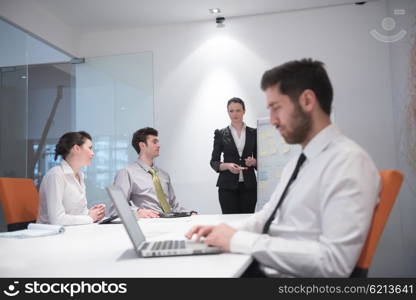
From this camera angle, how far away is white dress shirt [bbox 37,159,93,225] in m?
2.49

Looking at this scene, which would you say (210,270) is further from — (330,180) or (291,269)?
(330,180)

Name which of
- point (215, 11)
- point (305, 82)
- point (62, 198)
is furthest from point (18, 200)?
point (215, 11)

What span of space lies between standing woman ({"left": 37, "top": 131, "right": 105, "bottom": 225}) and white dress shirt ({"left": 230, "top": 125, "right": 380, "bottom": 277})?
63.3 inches

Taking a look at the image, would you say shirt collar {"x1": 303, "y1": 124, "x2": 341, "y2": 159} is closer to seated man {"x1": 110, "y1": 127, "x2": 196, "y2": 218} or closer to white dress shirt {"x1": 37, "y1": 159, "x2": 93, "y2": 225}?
white dress shirt {"x1": 37, "y1": 159, "x2": 93, "y2": 225}

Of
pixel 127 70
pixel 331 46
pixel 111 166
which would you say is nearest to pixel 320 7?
pixel 331 46

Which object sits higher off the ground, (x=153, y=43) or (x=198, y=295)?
(x=153, y=43)

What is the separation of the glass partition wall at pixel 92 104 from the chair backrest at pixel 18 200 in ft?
7.73

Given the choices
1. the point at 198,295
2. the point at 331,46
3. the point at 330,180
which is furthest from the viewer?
the point at 331,46

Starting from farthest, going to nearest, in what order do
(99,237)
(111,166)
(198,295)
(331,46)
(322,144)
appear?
(111,166) < (331,46) < (99,237) < (322,144) < (198,295)

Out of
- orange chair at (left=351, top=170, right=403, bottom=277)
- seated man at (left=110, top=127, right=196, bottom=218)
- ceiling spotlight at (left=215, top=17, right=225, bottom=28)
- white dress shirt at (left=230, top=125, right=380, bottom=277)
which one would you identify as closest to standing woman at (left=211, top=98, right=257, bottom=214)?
seated man at (left=110, top=127, right=196, bottom=218)

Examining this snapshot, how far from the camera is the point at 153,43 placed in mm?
5453

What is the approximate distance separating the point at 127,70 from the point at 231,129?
6.56 ft

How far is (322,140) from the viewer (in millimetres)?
1320

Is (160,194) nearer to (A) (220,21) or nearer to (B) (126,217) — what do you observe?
(B) (126,217)
